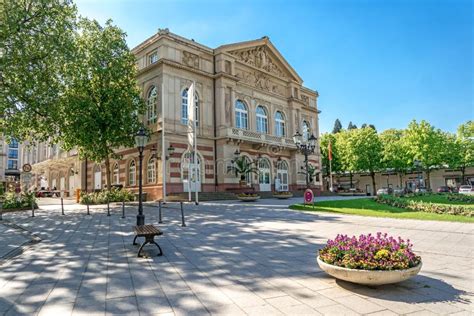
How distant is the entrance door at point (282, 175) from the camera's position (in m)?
37.0

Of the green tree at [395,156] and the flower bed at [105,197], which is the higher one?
the green tree at [395,156]

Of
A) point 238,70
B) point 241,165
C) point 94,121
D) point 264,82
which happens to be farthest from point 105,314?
point 264,82

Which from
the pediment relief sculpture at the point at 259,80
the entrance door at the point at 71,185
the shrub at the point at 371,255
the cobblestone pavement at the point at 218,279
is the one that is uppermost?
the pediment relief sculpture at the point at 259,80

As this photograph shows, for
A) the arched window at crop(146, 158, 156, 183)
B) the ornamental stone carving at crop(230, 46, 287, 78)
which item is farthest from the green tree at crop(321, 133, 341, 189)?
the arched window at crop(146, 158, 156, 183)

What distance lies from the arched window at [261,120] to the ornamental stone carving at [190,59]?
9.17 metres

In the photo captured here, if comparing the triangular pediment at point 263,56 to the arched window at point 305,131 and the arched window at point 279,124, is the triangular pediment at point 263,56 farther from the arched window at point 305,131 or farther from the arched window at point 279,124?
the arched window at point 305,131

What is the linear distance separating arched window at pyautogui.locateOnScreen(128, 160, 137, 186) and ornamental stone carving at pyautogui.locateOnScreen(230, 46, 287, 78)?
15716 millimetres

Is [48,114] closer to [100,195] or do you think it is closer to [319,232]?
[100,195]

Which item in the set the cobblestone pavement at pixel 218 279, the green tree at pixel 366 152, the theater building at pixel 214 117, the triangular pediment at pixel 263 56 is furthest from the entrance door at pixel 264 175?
the cobblestone pavement at pixel 218 279

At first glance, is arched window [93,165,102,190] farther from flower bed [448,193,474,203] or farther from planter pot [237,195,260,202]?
flower bed [448,193,474,203]

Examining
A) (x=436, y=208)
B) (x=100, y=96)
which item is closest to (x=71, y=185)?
(x=100, y=96)

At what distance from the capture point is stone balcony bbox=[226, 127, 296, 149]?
1205 inches

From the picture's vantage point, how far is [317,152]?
45.8 m

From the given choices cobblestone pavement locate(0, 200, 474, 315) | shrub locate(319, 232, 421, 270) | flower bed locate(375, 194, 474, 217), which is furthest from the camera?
Result: flower bed locate(375, 194, 474, 217)
